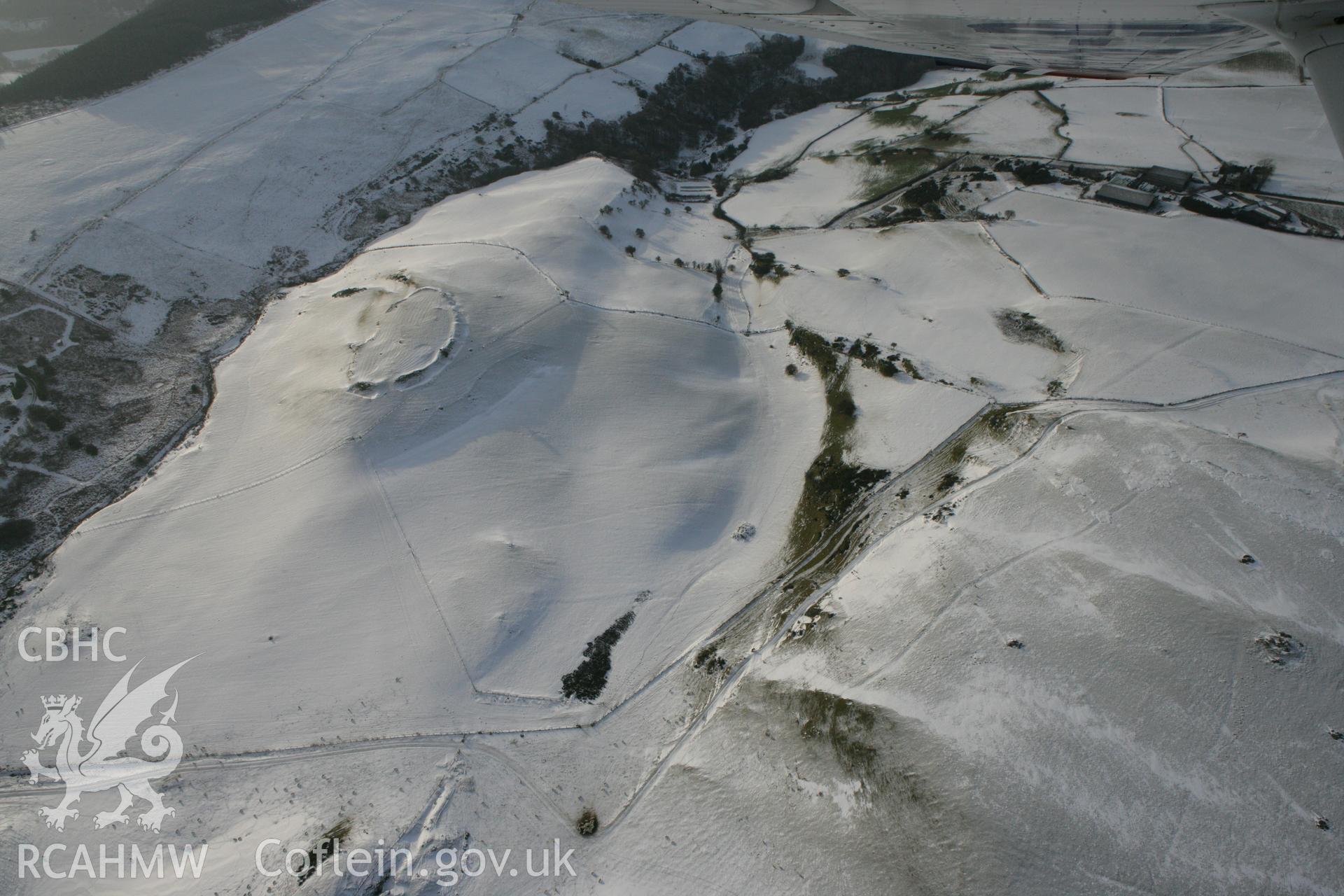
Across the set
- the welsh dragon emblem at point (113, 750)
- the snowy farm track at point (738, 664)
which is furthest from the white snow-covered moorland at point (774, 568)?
the welsh dragon emblem at point (113, 750)

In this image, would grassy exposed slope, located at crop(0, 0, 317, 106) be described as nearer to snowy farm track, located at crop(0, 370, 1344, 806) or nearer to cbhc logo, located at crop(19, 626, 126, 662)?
cbhc logo, located at crop(19, 626, 126, 662)

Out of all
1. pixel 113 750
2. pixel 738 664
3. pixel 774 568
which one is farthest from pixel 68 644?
pixel 774 568

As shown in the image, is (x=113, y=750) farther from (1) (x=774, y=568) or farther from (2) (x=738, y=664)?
(1) (x=774, y=568)

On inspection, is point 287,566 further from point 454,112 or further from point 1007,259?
point 454,112

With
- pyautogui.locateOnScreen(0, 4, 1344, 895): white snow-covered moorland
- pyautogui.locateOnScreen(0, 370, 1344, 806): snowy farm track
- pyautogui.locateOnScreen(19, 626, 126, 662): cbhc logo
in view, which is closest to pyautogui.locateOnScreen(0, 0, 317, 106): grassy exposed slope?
pyautogui.locateOnScreen(0, 4, 1344, 895): white snow-covered moorland

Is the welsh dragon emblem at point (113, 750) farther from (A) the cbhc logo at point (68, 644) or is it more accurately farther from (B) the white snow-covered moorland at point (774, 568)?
(A) the cbhc logo at point (68, 644)

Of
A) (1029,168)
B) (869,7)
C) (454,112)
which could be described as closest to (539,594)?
(869,7)
